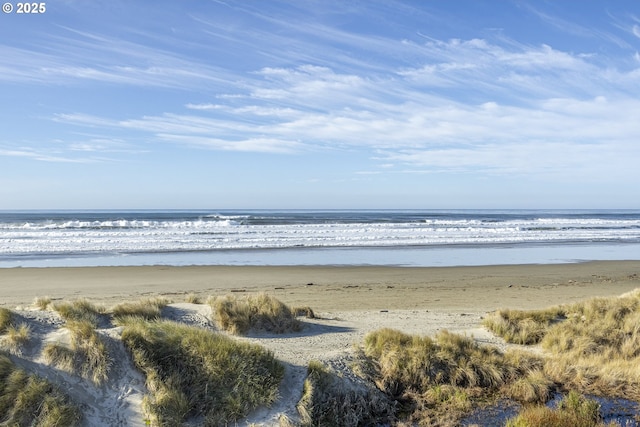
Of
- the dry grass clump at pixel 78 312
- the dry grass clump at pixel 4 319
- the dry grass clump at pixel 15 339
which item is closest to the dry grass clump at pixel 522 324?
the dry grass clump at pixel 78 312

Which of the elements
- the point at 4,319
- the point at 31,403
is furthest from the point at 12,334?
the point at 31,403

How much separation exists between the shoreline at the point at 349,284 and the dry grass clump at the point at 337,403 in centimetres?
650

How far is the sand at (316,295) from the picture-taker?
6.62m

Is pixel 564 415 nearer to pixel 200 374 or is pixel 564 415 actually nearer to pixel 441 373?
pixel 441 373

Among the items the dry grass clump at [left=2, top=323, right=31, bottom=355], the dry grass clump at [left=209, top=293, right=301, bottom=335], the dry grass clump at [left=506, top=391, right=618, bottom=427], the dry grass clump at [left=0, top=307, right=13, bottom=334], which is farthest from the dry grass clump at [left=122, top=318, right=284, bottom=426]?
the dry grass clump at [left=506, top=391, right=618, bottom=427]

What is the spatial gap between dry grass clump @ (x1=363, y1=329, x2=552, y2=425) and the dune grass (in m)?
0.56

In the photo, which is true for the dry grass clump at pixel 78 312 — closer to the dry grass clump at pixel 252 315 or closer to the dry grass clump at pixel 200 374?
the dry grass clump at pixel 200 374

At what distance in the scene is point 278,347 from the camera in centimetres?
859

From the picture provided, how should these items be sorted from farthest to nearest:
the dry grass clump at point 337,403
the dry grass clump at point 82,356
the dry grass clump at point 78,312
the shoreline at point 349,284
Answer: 1. the shoreline at point 349,284
2. the dry grass clump at point 78,312
3. the dry grass clump at point 337,403
4. the dry grass clump at point 82,356

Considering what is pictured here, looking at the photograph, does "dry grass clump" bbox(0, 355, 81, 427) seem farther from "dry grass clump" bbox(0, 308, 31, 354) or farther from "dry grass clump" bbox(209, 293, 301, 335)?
"dry grass clump" bbox(209, 293, 301, 335)

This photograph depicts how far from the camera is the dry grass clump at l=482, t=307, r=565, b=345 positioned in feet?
33.3

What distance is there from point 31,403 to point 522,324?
8563 millimetres

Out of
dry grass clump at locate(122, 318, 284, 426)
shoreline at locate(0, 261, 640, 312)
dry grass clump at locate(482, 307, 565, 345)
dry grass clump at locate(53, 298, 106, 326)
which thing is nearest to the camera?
dry grass clump at locate(122, 318, 284, 426)

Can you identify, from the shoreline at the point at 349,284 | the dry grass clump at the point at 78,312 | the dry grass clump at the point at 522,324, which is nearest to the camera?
the dry grass clump at the point at 78,312
